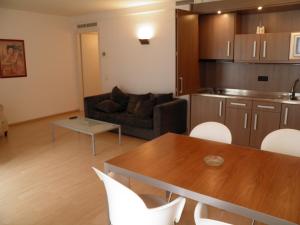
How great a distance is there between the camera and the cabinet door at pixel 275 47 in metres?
3.79

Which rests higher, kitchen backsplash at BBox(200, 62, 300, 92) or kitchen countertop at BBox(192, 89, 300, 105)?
kitchen backsplash at BBox(200, 62, 300, 92)

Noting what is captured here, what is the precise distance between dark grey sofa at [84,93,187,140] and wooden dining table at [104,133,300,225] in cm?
217

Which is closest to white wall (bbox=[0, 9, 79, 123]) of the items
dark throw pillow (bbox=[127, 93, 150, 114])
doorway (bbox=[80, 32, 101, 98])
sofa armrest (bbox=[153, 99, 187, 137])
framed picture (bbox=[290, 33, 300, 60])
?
doorway (bbox=[80, 32, 101, 98])

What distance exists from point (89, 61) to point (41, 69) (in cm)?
142

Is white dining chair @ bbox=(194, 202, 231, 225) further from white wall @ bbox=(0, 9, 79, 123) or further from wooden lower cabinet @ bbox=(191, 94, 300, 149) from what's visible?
white wall @ bbox=(0, 9, 79, 123)

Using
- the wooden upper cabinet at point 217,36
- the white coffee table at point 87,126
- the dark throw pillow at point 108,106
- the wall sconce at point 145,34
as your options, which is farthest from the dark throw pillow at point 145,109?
the wall sconce at point 145,34

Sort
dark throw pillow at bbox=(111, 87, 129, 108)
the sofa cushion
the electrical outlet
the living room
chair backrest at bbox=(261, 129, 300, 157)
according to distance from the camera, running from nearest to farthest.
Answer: the living room < chair backrest at bbox=(261, 129, 300, 157) < the electrical outlet < the sofa cushion < dark throw pillow at bbox=(111, 87, 129, 108)

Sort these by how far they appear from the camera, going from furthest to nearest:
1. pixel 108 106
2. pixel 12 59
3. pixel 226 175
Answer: pixel 12 59, pixel 108 106, pixel 226 175

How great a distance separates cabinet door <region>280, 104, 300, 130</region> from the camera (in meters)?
3.70

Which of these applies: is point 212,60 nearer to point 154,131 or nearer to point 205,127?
point 154,131

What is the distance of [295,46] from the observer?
373 centimetres

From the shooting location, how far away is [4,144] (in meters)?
4.75

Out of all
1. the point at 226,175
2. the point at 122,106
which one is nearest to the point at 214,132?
the point at 226,175

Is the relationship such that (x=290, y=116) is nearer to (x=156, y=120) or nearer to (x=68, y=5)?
(x=156, y=120)
